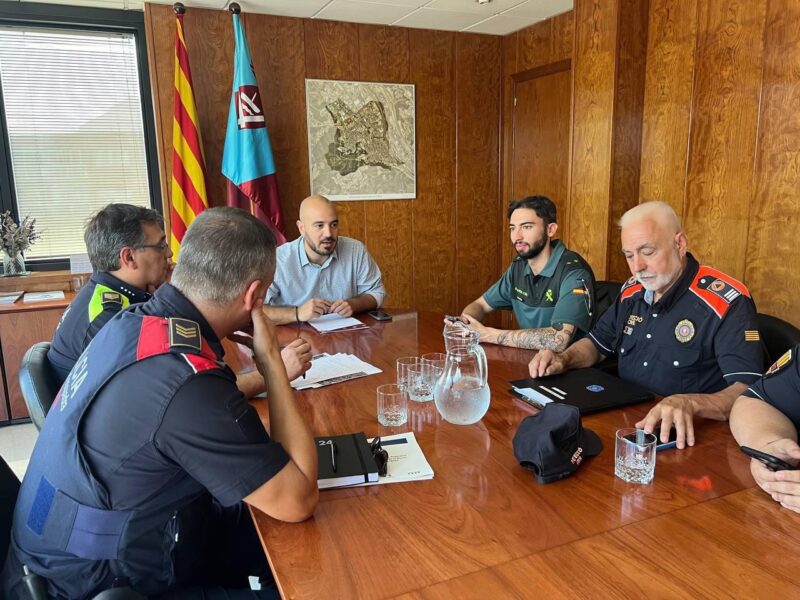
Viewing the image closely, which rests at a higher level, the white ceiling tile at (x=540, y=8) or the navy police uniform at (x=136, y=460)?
the white ceiling tile at (x=540, y=8)

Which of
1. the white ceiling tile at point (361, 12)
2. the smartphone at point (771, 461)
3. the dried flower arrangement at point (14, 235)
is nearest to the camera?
the smartphone at point (771, 461)

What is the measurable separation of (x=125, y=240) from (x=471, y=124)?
136 inches

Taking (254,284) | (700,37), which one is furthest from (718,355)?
(700,37)

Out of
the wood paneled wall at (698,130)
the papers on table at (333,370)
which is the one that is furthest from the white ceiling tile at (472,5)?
the papers on table at (333,370)

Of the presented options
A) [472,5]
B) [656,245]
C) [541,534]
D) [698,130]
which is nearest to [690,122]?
[698,130]

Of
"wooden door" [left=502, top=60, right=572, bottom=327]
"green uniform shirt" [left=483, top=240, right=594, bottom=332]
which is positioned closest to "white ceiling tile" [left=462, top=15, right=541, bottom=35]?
"wooden door" [left=502, top=60, right=572, bottom=327]

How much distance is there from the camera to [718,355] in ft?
5.73

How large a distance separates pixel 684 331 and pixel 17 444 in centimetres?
345

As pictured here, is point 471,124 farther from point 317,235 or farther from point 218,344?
point 218,344

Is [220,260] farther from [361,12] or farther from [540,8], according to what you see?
[540,8]

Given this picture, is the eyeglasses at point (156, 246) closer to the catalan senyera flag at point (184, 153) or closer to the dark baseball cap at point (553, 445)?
the dark baseball cap at point (553, 445)

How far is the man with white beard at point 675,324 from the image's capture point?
1718 mm

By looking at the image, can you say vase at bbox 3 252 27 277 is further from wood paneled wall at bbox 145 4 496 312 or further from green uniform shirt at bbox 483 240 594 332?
green uniform shirt at bbox 483 240 594 332

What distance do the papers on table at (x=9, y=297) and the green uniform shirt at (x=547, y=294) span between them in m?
2.89
